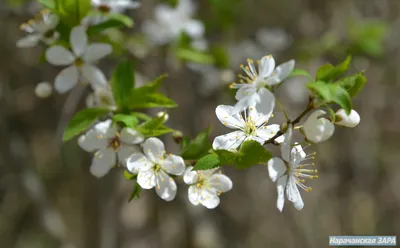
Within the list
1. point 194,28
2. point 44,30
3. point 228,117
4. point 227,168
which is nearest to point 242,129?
point 228,117

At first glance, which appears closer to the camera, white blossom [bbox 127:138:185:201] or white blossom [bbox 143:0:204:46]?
white blossom [bbox 127:138:185:201]

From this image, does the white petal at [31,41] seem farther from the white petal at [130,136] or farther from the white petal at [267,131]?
the white petal at [267,131]

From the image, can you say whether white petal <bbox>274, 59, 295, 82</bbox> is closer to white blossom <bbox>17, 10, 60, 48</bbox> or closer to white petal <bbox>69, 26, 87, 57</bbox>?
white petal <bbox>69, 26, 87, 57</bbox>

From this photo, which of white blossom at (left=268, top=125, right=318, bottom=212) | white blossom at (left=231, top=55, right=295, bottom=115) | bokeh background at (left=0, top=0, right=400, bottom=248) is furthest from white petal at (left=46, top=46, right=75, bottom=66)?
bokeh background at (left=0, top=0, right=400, bottom=248)

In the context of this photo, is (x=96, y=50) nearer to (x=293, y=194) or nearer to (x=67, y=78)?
(x=67, y=78)

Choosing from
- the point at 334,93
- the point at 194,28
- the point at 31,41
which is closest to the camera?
the point at 334,93

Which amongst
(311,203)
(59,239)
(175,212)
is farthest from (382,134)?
(59,239)
